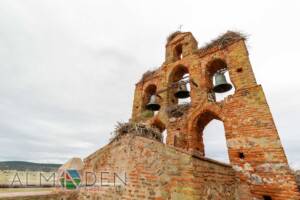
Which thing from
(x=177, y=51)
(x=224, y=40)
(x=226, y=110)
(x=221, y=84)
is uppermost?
(x=177, y=51)

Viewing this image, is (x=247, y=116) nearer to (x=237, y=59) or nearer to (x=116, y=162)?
(x=237, y=59)

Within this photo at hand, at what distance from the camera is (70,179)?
5.70m

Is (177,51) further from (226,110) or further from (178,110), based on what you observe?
(226,110)

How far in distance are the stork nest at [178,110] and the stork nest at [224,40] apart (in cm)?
320

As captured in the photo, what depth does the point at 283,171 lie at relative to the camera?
5.05 metres

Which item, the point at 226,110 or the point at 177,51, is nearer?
the point at 226,110

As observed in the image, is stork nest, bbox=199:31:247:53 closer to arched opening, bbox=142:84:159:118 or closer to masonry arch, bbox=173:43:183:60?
masonry arch, bbox=173:43:183:60

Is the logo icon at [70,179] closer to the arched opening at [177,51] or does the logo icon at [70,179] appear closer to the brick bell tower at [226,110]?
the brick bell tower at [226,110]

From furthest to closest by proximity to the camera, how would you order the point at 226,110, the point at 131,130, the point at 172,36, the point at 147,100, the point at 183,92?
the point at 172,36 → the point at 147,100 → the point at 183,92 → the point at 226,110 → the point at 131,130

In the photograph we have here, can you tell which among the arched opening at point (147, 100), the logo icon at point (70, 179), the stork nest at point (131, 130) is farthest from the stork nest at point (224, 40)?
the logo icon at point (70, 179)

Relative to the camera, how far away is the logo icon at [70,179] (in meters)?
5.59

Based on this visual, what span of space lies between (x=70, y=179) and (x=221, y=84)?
6.51m

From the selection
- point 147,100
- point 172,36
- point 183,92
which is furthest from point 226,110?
point 172,36

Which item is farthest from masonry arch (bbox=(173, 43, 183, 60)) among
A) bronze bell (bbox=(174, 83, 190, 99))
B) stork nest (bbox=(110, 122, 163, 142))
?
stork nest (bbox=(110, 122, 163, 142))
